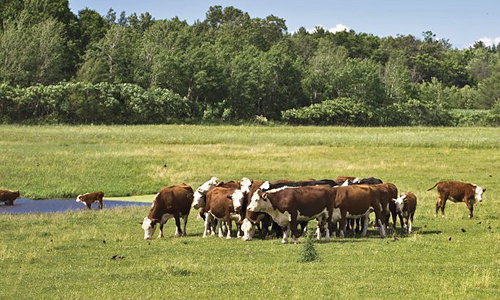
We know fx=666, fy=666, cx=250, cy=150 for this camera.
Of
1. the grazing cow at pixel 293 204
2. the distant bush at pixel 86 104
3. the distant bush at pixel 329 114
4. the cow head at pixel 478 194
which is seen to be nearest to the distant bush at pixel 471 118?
the distant bush at pixel 329 114

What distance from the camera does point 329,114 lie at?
3738 inches

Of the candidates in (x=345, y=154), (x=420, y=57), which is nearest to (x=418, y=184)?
(x=345, y=154)

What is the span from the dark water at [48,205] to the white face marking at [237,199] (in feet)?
35.0

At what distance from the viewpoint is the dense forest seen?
77.6 m

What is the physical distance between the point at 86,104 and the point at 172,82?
18.7 m

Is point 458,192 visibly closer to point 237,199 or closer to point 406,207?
point 406,207

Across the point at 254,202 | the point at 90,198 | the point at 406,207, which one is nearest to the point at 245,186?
the point at 254,202

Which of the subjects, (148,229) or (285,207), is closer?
(285,207)

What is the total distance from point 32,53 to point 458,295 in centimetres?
8299

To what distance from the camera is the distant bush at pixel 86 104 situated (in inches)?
2921

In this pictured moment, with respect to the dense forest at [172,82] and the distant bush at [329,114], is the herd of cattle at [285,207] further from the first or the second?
the distant bush at [329,114]

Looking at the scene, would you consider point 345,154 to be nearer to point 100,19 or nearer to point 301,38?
point 100,19

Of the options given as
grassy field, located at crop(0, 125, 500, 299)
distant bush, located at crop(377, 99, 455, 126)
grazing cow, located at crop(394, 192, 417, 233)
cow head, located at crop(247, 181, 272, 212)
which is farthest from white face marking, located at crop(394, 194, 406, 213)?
distant bush, located at crop(377, 99, 455, 126)

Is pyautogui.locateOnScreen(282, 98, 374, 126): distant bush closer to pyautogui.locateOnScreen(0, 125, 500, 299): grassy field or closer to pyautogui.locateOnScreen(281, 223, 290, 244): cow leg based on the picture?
pyautogui.locateOnScreen(0, 125, 500, 299): grassy field
